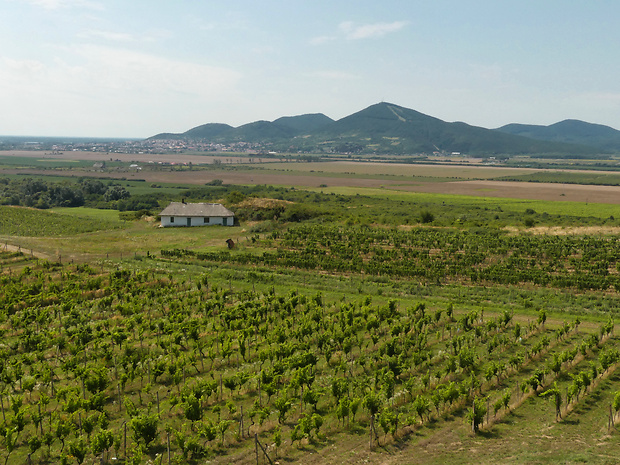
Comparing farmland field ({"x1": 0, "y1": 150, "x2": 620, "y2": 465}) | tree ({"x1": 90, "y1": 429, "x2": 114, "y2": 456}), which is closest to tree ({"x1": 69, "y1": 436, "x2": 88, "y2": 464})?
farmland field ({"x1": 0, "y1": 150, "x2": 620, "y2": 465})

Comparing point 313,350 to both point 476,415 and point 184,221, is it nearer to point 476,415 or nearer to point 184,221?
point 476,415

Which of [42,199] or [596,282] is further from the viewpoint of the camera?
[42,199]

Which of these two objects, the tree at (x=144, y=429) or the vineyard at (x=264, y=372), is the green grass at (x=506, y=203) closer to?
the vineyard at (x=264, y=372)

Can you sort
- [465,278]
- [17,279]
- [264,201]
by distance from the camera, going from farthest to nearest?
[264,201]
[465,278]
[17,279]

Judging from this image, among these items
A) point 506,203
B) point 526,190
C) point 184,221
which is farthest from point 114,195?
point 526,190

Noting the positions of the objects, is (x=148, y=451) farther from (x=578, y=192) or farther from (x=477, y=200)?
(x=578, y=192)

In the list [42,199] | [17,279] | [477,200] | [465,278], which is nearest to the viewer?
[17,279]

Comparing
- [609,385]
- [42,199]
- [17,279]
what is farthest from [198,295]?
[42,199]
